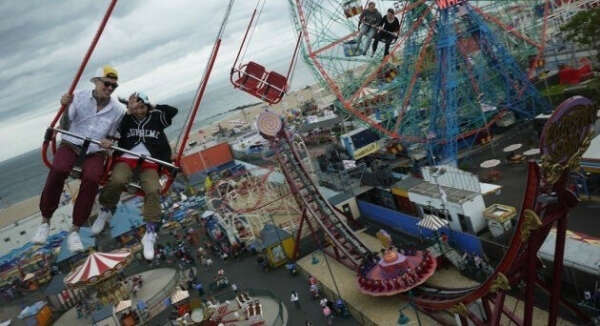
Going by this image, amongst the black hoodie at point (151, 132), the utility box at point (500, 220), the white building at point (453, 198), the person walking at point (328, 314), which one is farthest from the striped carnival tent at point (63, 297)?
the black hoodie at point (151, 132)

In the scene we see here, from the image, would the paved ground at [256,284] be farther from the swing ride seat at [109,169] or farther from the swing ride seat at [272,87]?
the swing ride seat at [109,169]

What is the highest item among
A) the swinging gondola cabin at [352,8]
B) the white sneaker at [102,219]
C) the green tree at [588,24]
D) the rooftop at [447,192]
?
the swinging gondola cabin at [352,8]

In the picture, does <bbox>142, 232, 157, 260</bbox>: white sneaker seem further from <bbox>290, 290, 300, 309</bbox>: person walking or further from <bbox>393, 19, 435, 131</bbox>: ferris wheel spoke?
<bbox>393, 19, 435, 131</bbox>: ferris wheel spoke

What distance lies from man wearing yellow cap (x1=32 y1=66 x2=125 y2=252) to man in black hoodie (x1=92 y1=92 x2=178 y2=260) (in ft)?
0.54

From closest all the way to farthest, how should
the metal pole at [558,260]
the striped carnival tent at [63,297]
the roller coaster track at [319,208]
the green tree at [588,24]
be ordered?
1. the metal pole at [558,260]
2. the roller coaster track at [319,208]
3. the striped carnival tent at [63,297]
4. the green tree at [588,24]

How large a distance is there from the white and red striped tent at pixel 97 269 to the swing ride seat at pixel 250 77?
12.0 metres

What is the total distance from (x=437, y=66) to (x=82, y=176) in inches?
827

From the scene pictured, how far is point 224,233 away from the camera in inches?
1086

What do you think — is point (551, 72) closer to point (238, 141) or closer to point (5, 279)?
point (238, 141)

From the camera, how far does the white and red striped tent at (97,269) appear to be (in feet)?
60.8

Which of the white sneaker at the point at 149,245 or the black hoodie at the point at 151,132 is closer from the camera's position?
the white sneaker at the point at 149,245

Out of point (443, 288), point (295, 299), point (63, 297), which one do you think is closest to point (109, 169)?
point (443, 288)

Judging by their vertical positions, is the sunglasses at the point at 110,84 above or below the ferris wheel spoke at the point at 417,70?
above

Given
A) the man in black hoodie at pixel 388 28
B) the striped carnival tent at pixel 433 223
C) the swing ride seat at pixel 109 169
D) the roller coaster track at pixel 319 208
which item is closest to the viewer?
the swing ride seat at pixel 109 169
